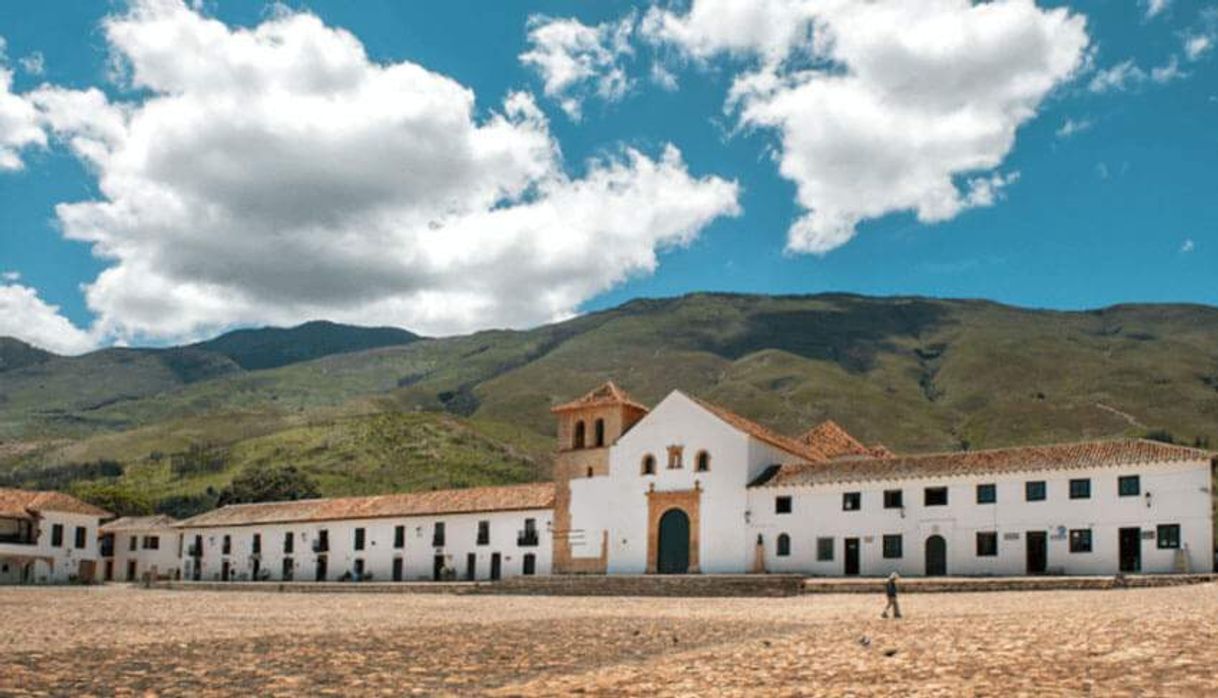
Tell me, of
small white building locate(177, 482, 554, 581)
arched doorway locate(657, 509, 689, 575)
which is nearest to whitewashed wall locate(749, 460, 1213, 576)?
arched doorway locate(657, 509, 689, 575)

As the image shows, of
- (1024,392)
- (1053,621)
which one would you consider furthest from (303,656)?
(1024,392)

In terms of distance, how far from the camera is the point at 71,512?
66938 millimetres

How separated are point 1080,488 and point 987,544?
3690 millimetres

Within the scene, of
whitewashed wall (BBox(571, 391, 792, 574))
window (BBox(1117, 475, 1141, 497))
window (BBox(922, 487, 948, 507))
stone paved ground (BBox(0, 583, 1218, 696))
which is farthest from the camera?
whitewashed wall (BBox(571, 391, 792, 574))

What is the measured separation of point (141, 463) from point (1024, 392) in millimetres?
101355

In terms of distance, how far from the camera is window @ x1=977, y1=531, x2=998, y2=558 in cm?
3897

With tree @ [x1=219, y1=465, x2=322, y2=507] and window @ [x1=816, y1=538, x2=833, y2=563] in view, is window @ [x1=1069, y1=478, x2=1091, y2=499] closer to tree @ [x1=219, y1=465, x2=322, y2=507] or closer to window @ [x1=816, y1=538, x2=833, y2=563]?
window @ [x1=816, y1=538, x2=833, y2=563]

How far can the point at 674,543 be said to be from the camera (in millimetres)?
46562

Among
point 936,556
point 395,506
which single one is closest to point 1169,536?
point 936,556

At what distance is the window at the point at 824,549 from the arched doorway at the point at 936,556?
367cm

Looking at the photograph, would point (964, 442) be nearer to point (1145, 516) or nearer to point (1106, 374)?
point (1106, 374)

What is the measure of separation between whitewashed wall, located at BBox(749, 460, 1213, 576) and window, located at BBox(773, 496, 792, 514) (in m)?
0.16

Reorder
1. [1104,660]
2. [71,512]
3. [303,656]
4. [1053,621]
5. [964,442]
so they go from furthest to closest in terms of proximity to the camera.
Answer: [964,442], [71,512], [1053,621], [303,656], [1104,660]

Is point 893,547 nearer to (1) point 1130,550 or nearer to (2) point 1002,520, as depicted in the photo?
(2) point 1002,520
